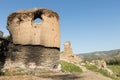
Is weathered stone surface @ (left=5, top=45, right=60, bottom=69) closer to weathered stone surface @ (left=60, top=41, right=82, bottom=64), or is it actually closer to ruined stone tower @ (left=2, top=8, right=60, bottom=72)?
ruined stone tower @ (left=2, top=8, right=60, bottom=72)

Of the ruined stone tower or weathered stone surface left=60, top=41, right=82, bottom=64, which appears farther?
weathered stone surface left=60, top=41, right=82, bottom=64

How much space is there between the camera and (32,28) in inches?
679

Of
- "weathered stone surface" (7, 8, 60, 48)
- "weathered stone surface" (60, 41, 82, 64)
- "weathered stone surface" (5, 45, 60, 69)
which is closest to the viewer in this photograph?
"weathered stone surface" (5, 45, 60, 69)

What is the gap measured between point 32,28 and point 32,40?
873mm

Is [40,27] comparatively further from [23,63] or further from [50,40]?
[23,63]

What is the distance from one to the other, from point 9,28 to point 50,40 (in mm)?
3188

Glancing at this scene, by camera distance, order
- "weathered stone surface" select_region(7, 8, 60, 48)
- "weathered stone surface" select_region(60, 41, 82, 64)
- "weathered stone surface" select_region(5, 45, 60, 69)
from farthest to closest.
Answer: "weathered stone surface" select_region(60, 41, 82, 64) < "weathered stone surface" select_region(7, 8, 60, 48) < "weathered stone surface" select_region(5, 45, 60, 69)

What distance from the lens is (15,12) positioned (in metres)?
17.6

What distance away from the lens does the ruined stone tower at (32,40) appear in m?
16.8

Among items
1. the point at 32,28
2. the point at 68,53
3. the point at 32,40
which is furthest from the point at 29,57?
the point at 68,53

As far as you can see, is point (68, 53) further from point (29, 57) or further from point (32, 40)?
point (29, 57)

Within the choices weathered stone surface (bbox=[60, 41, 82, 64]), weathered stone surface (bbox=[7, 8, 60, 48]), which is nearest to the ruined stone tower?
weathered stone surface (bbox=[7, 8, 60, 48])

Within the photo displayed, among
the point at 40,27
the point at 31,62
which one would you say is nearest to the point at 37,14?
the point at 40,27

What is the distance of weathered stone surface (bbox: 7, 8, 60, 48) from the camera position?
56.3 ft
